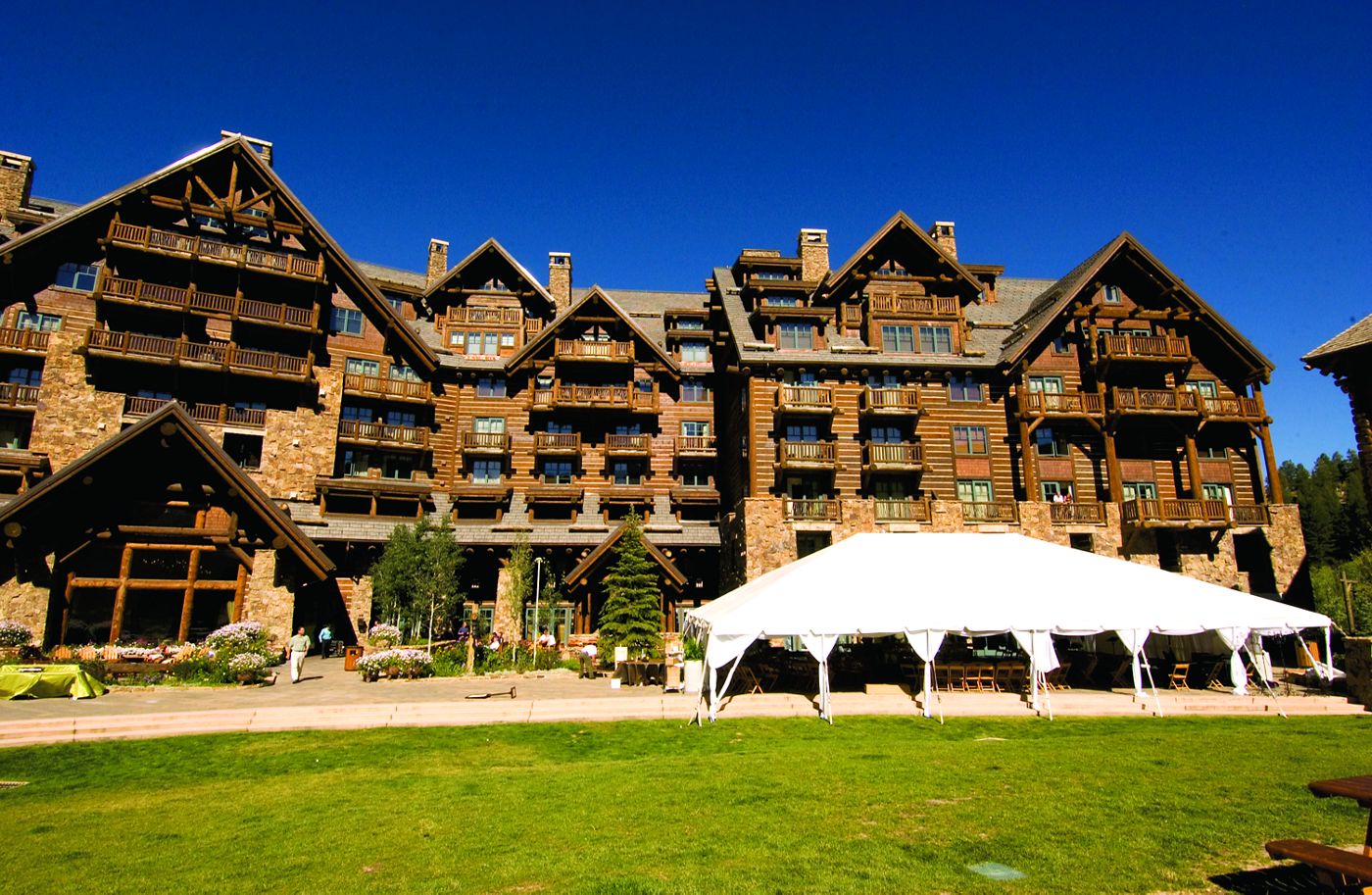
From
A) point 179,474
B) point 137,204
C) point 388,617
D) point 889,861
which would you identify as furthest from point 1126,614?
point 137,204

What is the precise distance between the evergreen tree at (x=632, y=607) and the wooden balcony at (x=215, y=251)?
73.1 feet

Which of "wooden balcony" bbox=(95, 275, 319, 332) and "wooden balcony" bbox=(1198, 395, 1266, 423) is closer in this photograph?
"wooden balcony" bbox=(95, 275, 319, 332)

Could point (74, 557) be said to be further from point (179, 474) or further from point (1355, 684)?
point (1355, 684)

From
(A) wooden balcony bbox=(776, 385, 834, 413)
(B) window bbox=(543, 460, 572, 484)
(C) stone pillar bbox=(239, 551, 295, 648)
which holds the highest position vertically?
(A) wooden balcony bbox=(776, 385, 834, 413)

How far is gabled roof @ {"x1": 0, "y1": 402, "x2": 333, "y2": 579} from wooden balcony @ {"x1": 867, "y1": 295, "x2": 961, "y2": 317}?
26306 mm

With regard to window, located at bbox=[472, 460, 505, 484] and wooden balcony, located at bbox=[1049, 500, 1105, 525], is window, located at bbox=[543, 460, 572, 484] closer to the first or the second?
window, located at bbox=[472, 460, 505, 484]

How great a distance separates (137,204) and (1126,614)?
41.8 m

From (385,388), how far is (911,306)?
26.1m

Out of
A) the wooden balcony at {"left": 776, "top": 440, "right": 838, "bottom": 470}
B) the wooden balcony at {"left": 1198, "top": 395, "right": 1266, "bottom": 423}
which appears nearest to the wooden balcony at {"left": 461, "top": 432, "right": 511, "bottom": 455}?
the wooden balcony at {"left": 776, "top": 440, "right": 838, "bottom": 470}

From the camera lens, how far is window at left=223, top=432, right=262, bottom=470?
3312 cm

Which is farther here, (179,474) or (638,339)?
(638,339)

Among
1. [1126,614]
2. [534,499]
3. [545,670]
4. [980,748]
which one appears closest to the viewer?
[980,748]

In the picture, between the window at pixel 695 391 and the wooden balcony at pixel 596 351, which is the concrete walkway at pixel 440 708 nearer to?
the wooden balcony at pixel 596 351

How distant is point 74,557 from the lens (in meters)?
23.2
